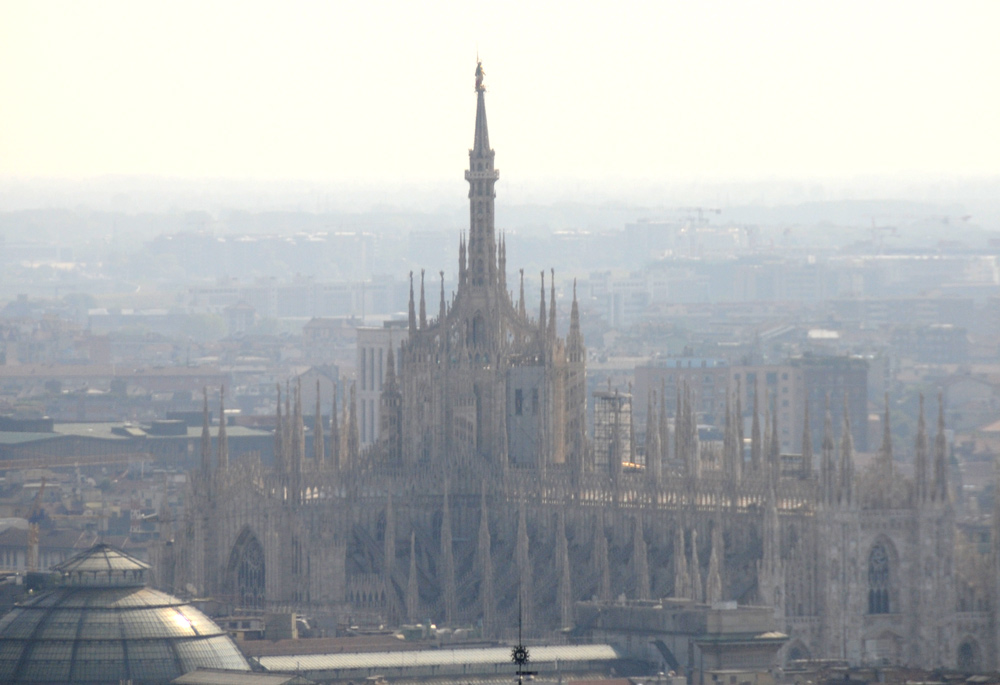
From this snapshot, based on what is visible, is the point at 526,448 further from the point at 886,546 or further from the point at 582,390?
the point at 886,546

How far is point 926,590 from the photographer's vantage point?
417ft

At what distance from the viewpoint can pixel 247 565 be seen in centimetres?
14512

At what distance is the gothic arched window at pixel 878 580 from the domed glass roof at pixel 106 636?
84.1 ft

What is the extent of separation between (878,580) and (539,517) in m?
20.9

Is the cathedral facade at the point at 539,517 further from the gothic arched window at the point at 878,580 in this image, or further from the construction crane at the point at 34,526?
the construction crane at the point at 34,526

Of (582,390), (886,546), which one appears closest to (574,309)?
(582,390)

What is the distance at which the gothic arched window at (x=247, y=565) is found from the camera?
144 m

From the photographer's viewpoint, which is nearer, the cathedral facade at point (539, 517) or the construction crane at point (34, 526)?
the cathedral facade at point (539, 517)

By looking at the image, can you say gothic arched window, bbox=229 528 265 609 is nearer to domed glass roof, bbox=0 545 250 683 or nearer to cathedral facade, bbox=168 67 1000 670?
cathedral facade, bbox=168 67 1000 670

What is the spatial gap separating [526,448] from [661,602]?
27.4m

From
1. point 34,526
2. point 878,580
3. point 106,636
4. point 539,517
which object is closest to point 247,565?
point 539,517

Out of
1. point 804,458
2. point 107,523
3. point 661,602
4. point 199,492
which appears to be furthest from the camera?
point 107,523

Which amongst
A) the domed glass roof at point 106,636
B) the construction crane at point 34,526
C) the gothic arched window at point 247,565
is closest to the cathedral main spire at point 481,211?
the gothic arched window at point 247,565

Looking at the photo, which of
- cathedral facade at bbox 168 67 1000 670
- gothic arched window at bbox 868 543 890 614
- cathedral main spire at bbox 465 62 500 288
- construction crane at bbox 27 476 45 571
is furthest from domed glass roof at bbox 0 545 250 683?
cathedral main spire at bbox 465 62 500 288
